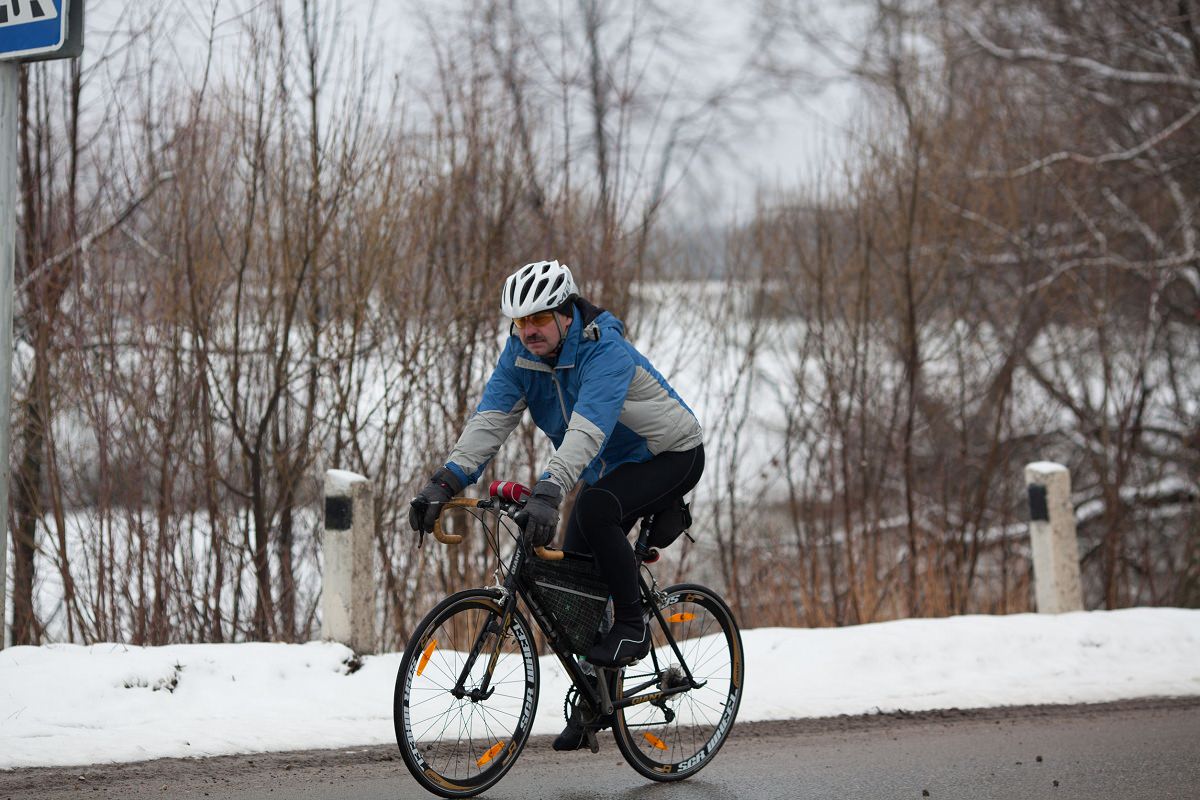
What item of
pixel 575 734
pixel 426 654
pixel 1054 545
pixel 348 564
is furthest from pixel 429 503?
pixel 1054 545

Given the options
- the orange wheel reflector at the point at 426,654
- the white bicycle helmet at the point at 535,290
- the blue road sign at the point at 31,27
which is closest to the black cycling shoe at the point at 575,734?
the orange wheel reflector at the point at 426,654

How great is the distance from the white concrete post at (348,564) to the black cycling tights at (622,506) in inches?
80.9

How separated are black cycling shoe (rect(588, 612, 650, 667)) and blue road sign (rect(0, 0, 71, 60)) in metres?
3.67

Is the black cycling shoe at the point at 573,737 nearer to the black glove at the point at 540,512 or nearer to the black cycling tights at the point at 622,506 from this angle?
the black cycling tights at the point at 622,506

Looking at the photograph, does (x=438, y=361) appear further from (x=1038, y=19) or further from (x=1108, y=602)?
(x=1038, y=19)

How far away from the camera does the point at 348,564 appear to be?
6.64 m

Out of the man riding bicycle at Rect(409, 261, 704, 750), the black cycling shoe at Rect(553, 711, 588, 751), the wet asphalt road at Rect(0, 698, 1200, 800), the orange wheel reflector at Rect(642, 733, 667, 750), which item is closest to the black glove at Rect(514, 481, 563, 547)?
the man riding bicycle at Rect(409, 261, 704, 750)

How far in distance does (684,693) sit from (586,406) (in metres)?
1.48

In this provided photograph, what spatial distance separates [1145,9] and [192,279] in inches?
463

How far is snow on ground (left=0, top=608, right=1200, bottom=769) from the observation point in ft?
17.1

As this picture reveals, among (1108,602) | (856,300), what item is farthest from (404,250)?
(1108,602)

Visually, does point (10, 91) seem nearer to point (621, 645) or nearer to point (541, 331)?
point (541, 331)

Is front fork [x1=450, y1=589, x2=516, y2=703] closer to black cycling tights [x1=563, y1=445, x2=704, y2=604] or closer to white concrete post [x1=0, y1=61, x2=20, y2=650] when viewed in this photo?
black cycling tights [x1=563, y1=445, x2=704, y2=604]

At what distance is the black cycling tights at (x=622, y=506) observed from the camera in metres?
4.71
